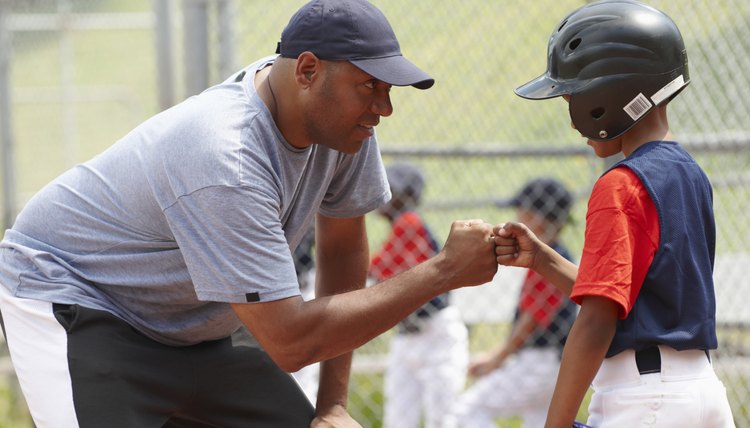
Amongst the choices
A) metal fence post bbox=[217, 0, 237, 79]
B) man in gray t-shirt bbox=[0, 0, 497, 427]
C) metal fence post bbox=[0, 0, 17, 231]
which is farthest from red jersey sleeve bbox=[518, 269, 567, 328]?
metal fence post bbox=[0, 0, 17, 231]

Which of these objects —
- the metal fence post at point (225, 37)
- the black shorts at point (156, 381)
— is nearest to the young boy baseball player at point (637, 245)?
the black shorts at point (156, 381)

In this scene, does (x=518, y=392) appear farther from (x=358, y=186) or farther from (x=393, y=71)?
(x=393, y=71)

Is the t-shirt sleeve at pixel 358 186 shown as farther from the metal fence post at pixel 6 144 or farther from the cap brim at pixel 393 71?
the metal fence post at pixel 6 144

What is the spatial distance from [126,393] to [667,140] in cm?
166

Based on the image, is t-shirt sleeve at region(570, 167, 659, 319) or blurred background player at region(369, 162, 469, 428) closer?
t-shirt sleeve at region(570, 167, 659, 319)

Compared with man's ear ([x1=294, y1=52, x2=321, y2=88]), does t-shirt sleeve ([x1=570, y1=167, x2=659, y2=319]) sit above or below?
below

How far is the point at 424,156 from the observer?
495 centimetres

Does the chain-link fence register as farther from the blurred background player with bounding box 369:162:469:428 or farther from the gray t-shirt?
the gray t-shirt

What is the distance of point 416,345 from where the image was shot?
617 centimetres

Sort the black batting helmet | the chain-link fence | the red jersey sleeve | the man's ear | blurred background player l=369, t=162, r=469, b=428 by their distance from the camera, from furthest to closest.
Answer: blurred background player l=369, t=162, r=469, b=428 < the red jersey sleeve < the chain-link fence < the man's ear < the black batting helmet

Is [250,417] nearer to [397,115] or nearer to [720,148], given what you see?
[720,148]

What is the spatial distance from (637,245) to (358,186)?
1.07 m

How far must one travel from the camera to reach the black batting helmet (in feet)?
8.86

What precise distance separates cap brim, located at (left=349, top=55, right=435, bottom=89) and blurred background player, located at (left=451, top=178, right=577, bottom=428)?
278cm
